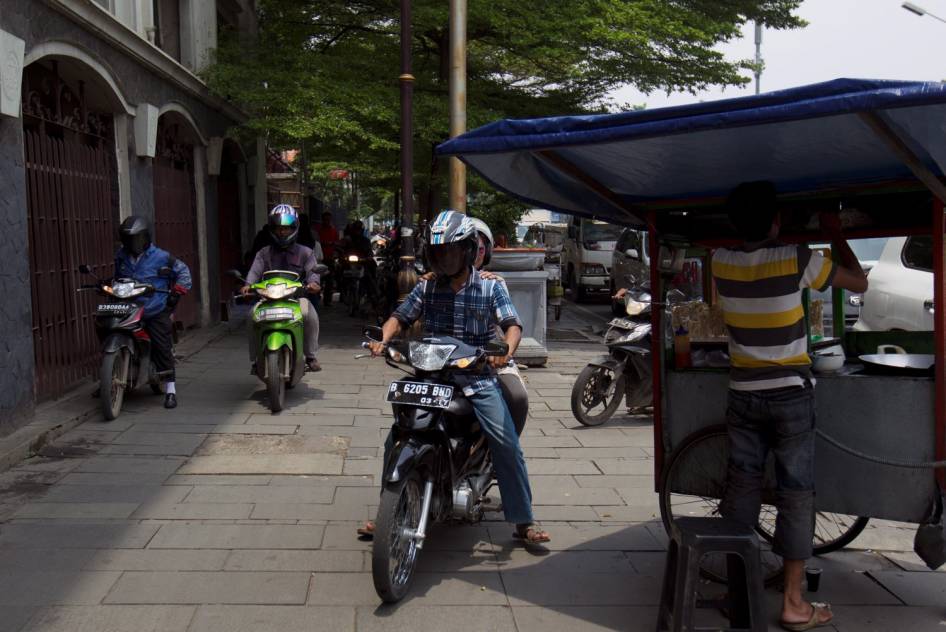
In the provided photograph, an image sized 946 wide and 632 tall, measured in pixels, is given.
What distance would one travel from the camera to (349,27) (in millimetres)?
14336

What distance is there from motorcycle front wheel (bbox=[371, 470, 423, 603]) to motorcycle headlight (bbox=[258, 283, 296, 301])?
4158 mm

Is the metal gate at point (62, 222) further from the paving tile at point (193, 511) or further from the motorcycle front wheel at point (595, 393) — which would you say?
the motorcycle front wheel at point (595, 393)

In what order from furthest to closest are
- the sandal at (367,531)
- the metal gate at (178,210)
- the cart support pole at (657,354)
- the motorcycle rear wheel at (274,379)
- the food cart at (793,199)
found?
1. the metal gate at (178,210)
2. the motorcycle rear wheel at (274,379)
3. the sandal at (367,531)
4. the cart support pole at (657,354)
5. the food cart at (793,199)

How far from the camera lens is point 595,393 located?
7758 mm

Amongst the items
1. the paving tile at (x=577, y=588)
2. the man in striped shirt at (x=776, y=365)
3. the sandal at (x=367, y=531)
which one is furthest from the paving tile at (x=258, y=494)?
the man in striped shirt at (x=776, y=365)

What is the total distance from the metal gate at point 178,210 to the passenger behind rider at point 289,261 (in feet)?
10.2

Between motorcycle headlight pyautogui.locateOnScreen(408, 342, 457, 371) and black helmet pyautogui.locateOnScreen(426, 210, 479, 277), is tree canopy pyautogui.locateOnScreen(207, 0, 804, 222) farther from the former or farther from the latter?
motorcycle headlight pyautogui.locateOnScreen(408, 342, 457, 371)

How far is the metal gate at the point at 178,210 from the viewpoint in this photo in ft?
37.2

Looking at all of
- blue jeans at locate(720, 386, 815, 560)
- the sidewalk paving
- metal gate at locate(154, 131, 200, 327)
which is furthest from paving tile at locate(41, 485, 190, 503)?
metal gate at locate(154, 131, 200, 327)

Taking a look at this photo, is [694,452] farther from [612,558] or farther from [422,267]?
[422,267]

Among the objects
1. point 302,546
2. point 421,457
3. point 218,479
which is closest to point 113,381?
point 218,479

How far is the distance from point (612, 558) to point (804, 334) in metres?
1.57

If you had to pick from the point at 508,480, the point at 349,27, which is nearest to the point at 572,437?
the point at 508,480

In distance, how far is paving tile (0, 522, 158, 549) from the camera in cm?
464
